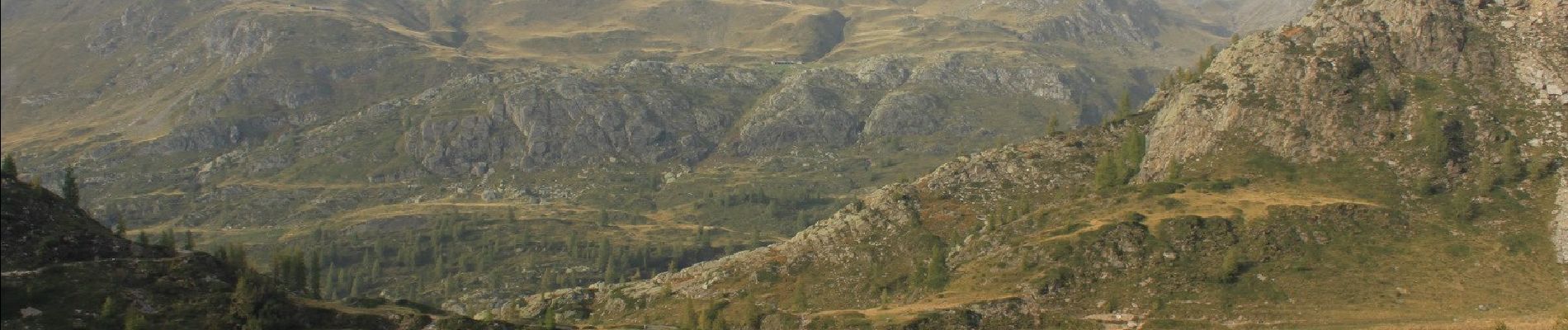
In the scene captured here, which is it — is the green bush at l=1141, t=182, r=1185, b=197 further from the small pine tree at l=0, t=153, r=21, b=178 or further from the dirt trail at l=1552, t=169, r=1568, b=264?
Result: the small pine tree at l=0, t=153, r=21, b=178

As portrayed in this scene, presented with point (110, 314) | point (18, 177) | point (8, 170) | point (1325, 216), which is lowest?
point (1325, 216)

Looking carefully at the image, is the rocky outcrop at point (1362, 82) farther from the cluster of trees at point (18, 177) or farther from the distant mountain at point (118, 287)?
the cluster of trees at point (18, 177)

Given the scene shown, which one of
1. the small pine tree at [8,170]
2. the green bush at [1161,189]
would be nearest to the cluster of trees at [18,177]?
the small pine tree at [8,170]

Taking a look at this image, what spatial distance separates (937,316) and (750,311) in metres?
40.5

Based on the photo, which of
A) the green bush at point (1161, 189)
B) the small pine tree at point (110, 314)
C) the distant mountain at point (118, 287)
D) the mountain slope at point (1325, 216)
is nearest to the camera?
the small pine tree at point (110, 314)

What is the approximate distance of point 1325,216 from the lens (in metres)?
162

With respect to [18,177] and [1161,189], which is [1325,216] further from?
[18,177]

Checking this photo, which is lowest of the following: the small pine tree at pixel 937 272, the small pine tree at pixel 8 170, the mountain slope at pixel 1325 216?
the small pine tree at pixel 937 272

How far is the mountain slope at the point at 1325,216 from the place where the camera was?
5694 inches

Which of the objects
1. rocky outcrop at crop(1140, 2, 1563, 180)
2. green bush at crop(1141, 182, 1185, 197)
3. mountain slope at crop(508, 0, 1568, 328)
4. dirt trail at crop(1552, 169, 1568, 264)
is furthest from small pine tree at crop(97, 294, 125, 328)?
dirt trail at crop(1552, 169, 1568, 264)

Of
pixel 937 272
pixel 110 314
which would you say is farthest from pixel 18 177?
pixel 937 272

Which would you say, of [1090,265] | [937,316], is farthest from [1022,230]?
[937,316]

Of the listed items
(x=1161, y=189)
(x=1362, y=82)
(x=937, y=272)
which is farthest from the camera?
(x=1362, y=82)

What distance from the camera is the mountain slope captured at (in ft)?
474
